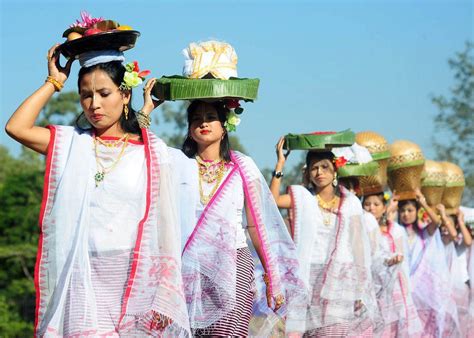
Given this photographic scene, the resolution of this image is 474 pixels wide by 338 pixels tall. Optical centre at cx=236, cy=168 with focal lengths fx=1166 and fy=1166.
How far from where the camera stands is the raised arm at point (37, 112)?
20.0 ft

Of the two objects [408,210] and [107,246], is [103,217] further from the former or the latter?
[408,210]

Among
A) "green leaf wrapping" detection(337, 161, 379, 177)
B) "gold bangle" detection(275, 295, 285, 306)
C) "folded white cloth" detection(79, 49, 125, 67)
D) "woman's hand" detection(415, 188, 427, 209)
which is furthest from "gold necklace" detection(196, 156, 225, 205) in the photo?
"woman's hand" detection(415, 188, 427, 209)

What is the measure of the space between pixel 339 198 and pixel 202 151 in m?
2.57

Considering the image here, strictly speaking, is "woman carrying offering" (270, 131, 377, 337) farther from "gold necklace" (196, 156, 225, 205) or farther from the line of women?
"gold necklace" (196, 156, 225, 205)

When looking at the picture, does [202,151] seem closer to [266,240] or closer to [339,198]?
[266,240]

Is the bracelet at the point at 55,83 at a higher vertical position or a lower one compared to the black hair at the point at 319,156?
higher

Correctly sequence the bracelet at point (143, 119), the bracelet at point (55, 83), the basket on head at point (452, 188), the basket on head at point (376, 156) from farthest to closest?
the basket on head at point (452, 188)
the basket on head at point (376, 156)
the bracelet at point (143, 119)
the bracelet at point (55, 83)

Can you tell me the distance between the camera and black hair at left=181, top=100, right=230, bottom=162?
7.67m

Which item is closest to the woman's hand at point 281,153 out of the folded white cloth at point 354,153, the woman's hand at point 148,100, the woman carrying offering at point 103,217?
the folded white cloth at point 354,153

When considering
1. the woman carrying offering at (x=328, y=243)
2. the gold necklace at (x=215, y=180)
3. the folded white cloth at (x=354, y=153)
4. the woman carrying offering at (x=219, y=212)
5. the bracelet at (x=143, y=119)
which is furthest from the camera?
the folded white cloth at (x=354, y=153)

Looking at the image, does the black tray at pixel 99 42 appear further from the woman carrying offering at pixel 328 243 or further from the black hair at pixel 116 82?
the woman carrying offering at pixel 328 243

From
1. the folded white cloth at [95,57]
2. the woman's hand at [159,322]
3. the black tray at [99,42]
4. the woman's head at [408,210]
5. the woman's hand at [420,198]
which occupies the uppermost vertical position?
the black tray at [99,42]

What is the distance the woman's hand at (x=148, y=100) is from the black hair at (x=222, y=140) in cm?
58

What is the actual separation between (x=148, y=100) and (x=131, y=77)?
0.49 m
